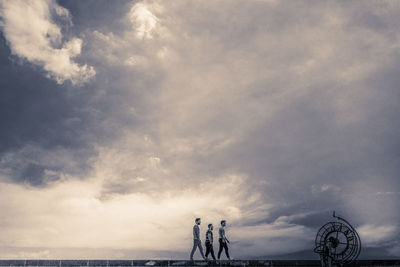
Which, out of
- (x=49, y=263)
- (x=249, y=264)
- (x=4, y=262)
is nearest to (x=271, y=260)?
(x=249, y=264)

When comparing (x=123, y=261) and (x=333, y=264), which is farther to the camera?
(x=333, y=264)

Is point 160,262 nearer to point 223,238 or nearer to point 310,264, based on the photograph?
point 223,238

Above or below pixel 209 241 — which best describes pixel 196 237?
above

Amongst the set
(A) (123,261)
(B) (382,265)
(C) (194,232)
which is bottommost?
(B) (382,265)

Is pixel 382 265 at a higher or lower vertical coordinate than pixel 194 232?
lower

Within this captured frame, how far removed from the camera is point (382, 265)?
24266 mm

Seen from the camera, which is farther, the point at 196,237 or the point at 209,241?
the point at 209,241

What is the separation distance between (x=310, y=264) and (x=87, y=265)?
13.5m

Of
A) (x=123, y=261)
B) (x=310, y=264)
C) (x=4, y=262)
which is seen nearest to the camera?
(x=4, y=262)

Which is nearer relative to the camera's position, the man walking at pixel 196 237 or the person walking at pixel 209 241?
the man walking at pixel 196 237

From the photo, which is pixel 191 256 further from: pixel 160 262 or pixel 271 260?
pixel 271 260

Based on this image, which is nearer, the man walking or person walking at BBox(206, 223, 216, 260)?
the man walking

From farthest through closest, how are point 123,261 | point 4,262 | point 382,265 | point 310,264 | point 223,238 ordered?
point 382,265
point 310,264
point 223,238
point 123,261
point 4,262

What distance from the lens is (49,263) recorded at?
60.5 ft
